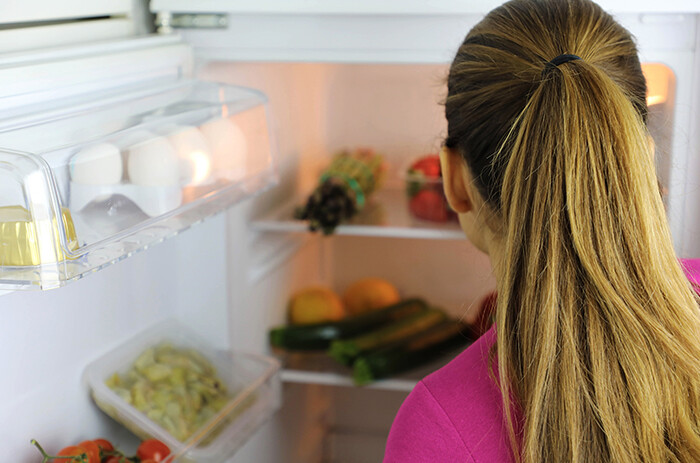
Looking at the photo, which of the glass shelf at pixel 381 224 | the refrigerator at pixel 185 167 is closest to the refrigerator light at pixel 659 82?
the refrigerator at pixel 185 167

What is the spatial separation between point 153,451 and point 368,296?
0.94 metres

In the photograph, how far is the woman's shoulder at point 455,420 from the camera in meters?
0.74

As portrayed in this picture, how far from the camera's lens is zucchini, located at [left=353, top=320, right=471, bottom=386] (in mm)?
1649

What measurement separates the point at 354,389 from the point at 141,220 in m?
1.42

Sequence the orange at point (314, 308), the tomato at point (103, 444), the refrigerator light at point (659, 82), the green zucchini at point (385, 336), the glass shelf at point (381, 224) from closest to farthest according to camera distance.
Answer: the tomato at point (103, 444), the refrigerator light at point (659, 82), the glass shelf at point (381, 224), the green zucchini at point (385, 336), the orange at point (314, 308)

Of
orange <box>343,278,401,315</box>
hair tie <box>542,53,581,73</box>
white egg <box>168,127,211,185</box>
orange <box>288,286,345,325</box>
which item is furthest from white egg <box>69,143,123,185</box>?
orange <box>343,278,401,315</box>

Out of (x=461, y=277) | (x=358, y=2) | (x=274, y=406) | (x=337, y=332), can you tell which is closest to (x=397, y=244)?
(x=461, y=277)

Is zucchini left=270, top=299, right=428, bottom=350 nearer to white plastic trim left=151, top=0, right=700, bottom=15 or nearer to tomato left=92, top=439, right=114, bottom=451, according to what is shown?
tomato left=92, top=439, right=114, bottom=451

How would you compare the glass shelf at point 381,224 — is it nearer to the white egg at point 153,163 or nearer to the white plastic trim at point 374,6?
the white plastic trim at point 374,6

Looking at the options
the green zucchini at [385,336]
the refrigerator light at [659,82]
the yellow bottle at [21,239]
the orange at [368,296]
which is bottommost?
the green zucchini at [385,336]

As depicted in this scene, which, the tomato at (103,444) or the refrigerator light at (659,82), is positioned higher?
the refrigerator light at (659,82)

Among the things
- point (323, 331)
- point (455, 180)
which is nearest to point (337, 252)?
point (323, 331)

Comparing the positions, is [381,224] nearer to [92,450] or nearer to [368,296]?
[368,296]

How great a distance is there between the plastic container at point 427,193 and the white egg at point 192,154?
69 centimetres
